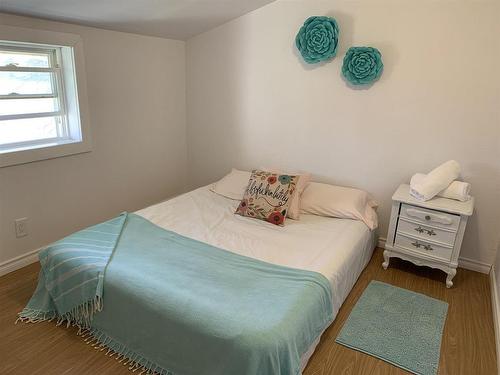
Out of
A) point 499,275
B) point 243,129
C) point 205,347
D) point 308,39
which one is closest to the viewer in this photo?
point 205,347

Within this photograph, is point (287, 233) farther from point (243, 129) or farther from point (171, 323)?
point (243, 129)

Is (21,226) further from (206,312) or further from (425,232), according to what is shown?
(425,232)

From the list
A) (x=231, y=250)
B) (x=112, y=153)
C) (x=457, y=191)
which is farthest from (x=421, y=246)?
(x=112, y=153)

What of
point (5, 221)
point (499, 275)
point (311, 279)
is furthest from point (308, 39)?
point (5, 221)

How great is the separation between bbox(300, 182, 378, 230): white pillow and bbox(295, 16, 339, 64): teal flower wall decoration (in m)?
1.02

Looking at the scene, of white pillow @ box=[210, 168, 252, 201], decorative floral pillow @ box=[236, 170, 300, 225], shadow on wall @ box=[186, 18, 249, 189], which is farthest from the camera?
shadow on wall @ box=[186, 18, 249, 189]

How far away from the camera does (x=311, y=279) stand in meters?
1.74

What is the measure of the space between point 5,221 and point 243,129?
1995 mm

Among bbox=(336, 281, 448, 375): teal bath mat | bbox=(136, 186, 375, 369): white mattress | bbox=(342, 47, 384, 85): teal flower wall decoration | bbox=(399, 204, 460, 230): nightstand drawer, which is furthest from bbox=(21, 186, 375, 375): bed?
bbox=(342, 47, 384, 85): teal flower wall decoration

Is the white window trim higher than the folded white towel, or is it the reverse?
the white window trim

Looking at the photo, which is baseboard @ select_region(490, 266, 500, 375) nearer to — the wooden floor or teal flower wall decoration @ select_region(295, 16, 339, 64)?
the wooden floor

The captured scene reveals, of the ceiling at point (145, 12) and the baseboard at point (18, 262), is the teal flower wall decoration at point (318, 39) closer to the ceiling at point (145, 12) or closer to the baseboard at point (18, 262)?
the ceiling at point (145, 12)

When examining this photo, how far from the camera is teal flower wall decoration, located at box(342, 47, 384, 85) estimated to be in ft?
8.25

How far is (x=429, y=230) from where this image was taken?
2.35 m
